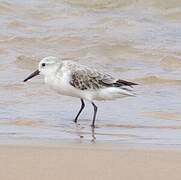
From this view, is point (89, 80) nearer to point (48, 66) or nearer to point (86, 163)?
point (48, 66)

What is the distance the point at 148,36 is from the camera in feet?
43.7

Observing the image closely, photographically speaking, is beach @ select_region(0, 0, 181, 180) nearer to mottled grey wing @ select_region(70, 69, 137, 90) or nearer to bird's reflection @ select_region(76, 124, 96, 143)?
bird's reflection @ select_region(76, 124, 96, 143)

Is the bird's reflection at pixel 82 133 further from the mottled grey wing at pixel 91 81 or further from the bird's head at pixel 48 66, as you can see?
the bird's head at pixel 48 66

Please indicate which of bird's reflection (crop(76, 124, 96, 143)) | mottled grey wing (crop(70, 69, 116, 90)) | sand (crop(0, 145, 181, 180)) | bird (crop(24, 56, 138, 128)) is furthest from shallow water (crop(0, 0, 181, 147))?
sand (crop(0, 145, 181, 180))

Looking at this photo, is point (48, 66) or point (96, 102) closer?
point (48, 66)

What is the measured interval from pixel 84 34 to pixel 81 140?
660 cm

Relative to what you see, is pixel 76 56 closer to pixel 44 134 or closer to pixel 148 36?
pixel 148 36

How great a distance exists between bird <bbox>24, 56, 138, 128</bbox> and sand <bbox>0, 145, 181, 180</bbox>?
236 centimetres

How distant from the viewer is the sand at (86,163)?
520 cm

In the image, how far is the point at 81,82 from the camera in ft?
27.9

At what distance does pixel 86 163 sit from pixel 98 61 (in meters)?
6.25

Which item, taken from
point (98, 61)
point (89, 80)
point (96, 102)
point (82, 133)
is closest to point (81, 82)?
point (89, 80)

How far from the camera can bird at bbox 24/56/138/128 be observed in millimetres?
8453

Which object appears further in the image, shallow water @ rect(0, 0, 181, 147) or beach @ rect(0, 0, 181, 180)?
shallow water @ rect(0, 0, 181, 147)
